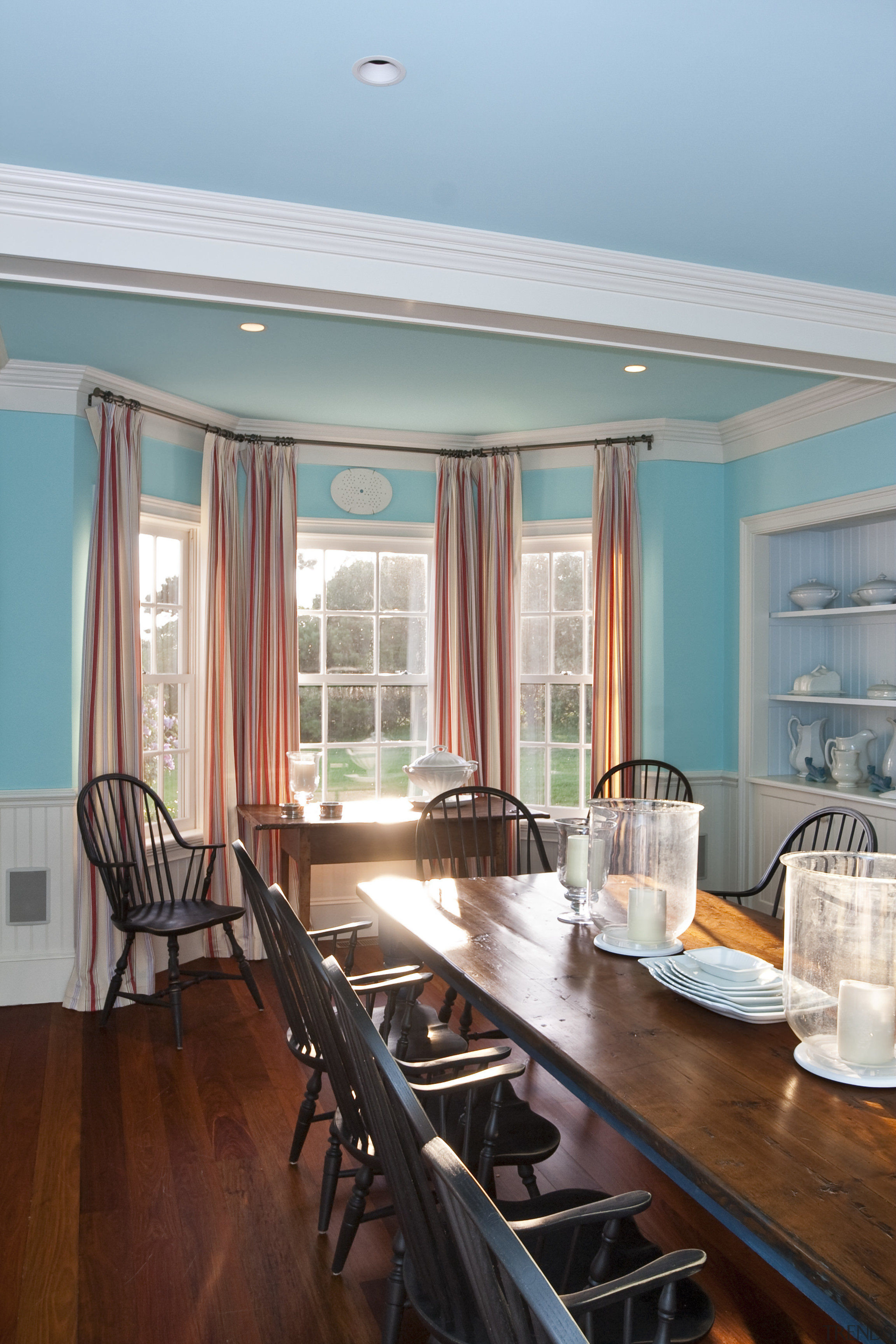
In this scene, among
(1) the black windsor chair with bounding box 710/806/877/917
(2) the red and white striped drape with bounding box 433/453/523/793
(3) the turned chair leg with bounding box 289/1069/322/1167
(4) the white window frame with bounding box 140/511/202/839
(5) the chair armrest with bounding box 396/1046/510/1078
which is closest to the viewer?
(5) the chair armrest with bounding box 396/1046/510/1078

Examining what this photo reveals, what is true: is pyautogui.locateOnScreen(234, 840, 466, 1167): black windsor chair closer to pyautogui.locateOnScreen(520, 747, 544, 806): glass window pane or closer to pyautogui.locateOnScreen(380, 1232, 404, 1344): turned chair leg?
pyautogui.locateOnScreen(380, 1232, 404, 1344): turned chair leg

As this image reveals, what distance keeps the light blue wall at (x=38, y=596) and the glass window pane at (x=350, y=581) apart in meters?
1.48

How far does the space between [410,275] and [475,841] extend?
202 centimetres

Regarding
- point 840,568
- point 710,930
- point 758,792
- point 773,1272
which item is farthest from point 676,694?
point 773,1272

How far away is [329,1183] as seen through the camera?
2498 mm

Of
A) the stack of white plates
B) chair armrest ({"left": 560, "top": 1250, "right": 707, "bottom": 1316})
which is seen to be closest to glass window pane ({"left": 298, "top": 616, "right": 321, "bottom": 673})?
the stack of white plates

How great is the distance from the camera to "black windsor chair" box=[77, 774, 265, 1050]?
4043 mm

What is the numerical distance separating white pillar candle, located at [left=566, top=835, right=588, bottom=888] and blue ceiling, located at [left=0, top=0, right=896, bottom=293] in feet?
5.50

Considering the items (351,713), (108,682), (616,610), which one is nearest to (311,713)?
(351,713)

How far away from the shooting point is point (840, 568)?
5043 mm

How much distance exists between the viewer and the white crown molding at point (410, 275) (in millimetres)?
2566

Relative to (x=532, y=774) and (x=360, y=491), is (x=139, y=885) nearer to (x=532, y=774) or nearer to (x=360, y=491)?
(x=532, y=774)

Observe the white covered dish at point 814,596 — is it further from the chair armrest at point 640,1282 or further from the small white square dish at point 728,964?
the chair armrest at point 640,1282

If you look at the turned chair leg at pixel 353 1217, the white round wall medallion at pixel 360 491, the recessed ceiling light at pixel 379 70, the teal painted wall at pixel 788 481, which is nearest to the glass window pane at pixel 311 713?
the white round wall medallion at pixel 360 491
